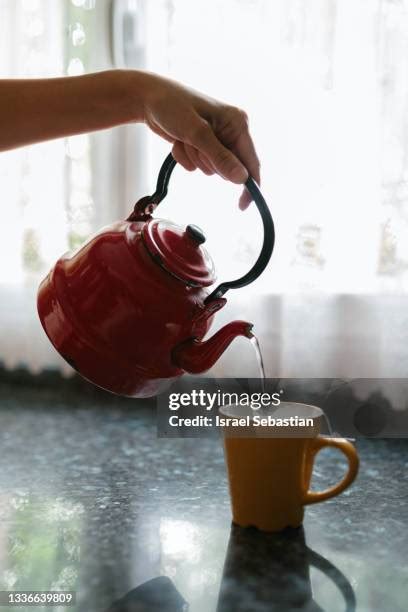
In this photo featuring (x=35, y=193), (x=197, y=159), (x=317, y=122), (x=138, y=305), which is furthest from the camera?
(x=35, y=193)

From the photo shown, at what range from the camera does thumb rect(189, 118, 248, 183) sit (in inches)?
27.7

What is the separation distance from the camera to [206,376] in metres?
1.44

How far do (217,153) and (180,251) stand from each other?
0.33ft

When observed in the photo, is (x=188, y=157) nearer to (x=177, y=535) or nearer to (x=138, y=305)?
(x=138, y=305)

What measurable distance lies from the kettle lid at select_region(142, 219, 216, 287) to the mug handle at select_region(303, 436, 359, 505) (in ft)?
0.68

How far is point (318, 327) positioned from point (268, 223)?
765mm

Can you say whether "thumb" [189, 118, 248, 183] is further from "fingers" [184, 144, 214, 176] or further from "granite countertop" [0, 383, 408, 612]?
"granite countertop" [0, 383, 408, 612]

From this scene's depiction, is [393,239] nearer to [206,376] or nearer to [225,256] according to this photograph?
[225,256]

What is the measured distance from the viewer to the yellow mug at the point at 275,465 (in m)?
0.74

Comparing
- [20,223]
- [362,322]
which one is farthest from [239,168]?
[20,223]

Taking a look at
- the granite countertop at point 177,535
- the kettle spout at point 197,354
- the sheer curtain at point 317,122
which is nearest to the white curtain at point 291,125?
the sheer curtain at point 317,122

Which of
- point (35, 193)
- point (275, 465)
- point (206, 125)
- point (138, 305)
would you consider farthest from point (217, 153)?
point (35, 193)

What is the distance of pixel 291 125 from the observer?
4.58 ft

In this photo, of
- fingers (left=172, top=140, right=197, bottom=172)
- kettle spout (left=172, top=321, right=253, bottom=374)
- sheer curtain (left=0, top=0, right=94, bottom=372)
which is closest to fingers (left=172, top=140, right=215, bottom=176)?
fingers (left=172, top=140, right=197, bottom=172)
